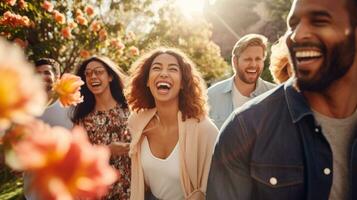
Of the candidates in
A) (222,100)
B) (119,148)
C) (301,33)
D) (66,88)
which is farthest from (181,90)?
(66,88)

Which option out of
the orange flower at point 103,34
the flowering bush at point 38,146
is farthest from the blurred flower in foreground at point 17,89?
the orange flower at point 103,34

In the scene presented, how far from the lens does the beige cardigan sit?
10.7 ft

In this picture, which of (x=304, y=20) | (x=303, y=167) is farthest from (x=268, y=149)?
(x=304, y=20)

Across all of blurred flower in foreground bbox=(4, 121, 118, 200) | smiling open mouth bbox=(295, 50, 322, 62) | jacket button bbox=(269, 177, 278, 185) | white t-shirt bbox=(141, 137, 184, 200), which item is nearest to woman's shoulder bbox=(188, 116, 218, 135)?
white t-shirt bbox=(141, 137, 184, 200)

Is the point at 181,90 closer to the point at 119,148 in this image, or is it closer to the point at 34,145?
the point at 119,148

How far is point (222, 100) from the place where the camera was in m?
5.03

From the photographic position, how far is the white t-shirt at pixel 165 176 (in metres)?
3.28

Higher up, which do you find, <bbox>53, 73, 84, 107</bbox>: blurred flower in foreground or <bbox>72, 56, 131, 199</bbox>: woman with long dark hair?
<bbox>53, 73, 84, 107</bbox>: blurred flower in foreground

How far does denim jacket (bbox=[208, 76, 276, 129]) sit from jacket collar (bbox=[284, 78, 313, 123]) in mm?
2984

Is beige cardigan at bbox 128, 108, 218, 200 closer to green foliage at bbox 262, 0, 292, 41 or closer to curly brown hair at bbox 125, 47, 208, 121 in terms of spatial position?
curly brown hair at bbox 125, 47, 208, 121

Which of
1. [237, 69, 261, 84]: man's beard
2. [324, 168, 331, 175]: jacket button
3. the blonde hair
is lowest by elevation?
[324, 168, 331, 175]: jacket button

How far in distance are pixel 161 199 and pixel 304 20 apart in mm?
1916

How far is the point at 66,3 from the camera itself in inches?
455

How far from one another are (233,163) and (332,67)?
0.51 meters
